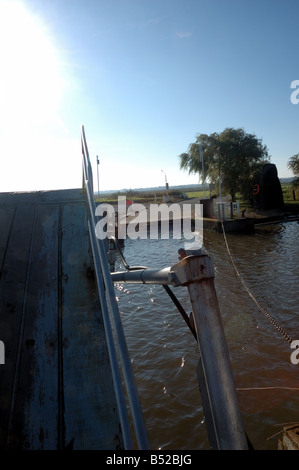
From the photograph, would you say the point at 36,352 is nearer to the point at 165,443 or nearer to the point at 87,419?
the point at 87,419

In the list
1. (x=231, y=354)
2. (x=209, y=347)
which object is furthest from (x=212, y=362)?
(x=231, y=354)

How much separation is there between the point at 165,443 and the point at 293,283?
23.8 feet

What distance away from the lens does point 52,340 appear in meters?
2.03

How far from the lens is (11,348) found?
1979 mm

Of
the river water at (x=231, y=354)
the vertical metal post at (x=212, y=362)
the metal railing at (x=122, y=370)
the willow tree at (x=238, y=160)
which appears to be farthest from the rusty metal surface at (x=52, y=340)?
the willow tree at (x=238, y=160)

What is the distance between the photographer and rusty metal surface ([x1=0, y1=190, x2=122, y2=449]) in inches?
65.9

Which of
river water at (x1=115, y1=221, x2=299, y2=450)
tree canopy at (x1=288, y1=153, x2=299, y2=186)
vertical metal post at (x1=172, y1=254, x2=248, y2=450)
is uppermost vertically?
tree canopy at (x1=288, y1=153, x2=299, y2=186)

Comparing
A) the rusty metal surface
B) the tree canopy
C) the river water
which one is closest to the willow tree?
the tree canopy

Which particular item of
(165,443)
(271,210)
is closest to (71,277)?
(165,443)

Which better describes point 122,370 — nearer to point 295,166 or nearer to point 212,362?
point 212,362

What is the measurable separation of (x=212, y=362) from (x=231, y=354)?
426cm

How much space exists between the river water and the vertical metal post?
7.85ft

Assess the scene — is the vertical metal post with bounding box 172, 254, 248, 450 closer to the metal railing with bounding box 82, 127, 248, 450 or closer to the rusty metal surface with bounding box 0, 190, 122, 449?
the metal railing with bounding box 82, 127, 248, 450

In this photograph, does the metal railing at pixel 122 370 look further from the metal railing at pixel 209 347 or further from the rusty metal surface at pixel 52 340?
the rusty metal surface at pixel 52 340
